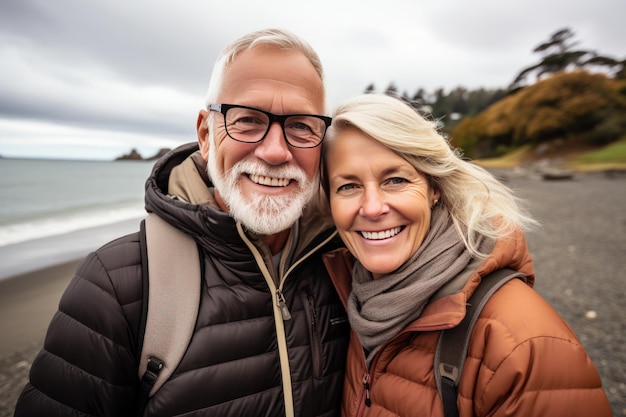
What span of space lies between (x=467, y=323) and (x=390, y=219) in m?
0.62

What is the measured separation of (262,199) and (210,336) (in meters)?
0.75

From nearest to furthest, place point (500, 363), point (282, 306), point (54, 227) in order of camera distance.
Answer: point (500, 363), point (282, 306), point (54, 227)

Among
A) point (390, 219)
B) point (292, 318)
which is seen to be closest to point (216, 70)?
point (390, 219)

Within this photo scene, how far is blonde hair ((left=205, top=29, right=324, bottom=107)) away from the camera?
176 centimetres

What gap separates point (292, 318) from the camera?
1722 millimetres

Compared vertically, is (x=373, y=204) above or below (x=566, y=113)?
below

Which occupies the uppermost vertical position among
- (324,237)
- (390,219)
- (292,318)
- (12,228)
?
(390,219)

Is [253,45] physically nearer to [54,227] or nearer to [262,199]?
[262,199]

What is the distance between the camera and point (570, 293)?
554cm

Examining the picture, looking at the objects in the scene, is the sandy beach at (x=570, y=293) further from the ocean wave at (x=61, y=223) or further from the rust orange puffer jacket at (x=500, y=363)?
the ocean wave at (x=61, y=223)

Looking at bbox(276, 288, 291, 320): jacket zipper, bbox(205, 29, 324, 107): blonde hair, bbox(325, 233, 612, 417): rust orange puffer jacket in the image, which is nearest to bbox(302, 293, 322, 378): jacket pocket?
bbox(276, 288, 291, 320): jacket zipper

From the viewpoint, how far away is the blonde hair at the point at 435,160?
1691mm

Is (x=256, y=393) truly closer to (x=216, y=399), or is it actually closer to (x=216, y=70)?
(x=216, y=399)

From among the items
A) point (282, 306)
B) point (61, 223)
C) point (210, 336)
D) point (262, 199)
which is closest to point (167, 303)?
point (210, 336)
